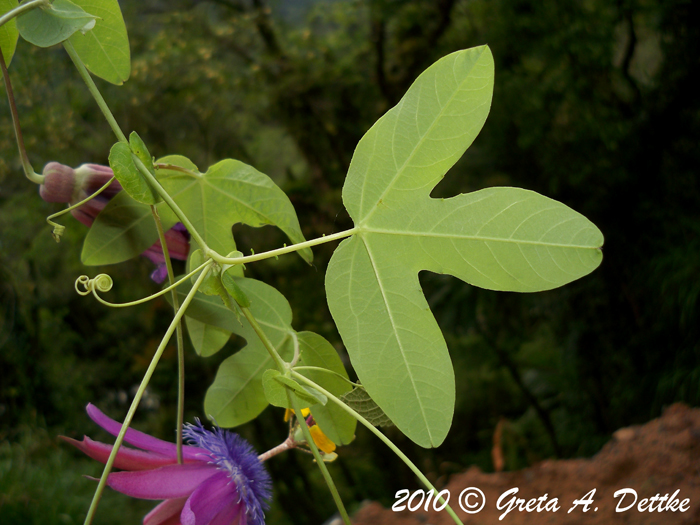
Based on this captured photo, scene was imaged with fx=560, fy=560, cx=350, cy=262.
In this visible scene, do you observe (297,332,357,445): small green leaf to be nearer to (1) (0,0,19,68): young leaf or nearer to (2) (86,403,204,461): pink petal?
(2) (86,403,204,461): pink petal

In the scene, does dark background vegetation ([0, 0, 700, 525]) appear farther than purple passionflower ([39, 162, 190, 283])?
Yes

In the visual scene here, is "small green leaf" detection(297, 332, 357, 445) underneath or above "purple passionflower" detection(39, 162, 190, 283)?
underneath

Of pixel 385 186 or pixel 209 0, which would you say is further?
pixel 209 0

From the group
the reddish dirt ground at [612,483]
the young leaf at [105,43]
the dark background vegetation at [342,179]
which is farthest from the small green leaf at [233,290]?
the dark background vegetation at [342,179]

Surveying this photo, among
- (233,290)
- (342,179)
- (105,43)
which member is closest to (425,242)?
(233,290)

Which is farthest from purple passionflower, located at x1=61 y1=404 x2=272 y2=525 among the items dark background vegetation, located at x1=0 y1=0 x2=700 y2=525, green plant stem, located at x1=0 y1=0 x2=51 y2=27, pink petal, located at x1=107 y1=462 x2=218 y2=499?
dark background vegetation, located at x1=0 y1=0 x2=700 y2=525

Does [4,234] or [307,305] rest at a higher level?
[4,234]

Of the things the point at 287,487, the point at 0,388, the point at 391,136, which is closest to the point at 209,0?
the point at 0,388

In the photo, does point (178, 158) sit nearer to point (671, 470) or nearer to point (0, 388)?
point (671, 470)
